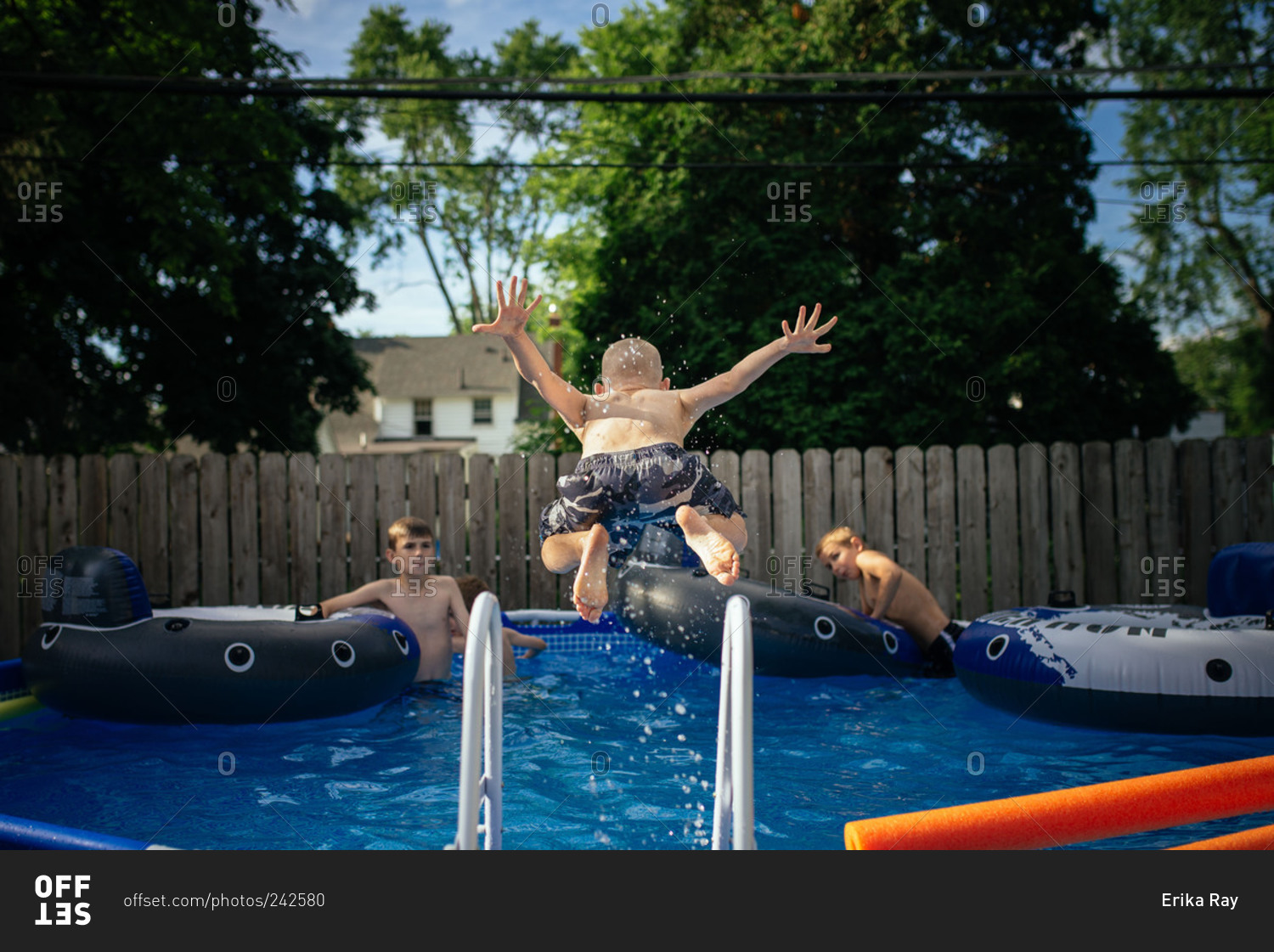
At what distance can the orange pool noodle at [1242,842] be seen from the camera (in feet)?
8.93

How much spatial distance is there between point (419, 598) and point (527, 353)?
2817 millimetres

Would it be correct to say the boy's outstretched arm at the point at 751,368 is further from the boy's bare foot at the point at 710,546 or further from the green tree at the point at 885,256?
the green tree at the point at 885,256

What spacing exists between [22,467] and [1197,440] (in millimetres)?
10416

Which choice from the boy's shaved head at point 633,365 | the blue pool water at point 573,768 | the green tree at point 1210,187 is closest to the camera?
the blue pool water at point 573,768

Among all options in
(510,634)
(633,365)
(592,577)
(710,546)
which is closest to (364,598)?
(510,634)

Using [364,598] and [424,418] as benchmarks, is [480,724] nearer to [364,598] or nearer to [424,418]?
[364,598]

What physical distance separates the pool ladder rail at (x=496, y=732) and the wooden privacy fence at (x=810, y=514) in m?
5.56

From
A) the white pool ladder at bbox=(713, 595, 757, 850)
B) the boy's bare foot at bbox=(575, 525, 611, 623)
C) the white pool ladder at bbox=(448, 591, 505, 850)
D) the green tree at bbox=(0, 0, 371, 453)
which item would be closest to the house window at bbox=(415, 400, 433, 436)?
the green tree at bbox=(0, 0, 371, 453)

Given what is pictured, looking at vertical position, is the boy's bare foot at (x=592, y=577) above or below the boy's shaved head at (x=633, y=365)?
Answer: below

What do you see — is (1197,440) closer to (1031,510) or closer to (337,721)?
(1031,510)

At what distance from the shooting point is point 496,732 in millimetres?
3031

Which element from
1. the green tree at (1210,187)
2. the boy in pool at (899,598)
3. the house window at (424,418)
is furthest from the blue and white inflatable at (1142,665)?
the house window at (424,418)

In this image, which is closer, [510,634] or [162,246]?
[510,634]

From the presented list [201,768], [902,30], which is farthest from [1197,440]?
[201,768]
